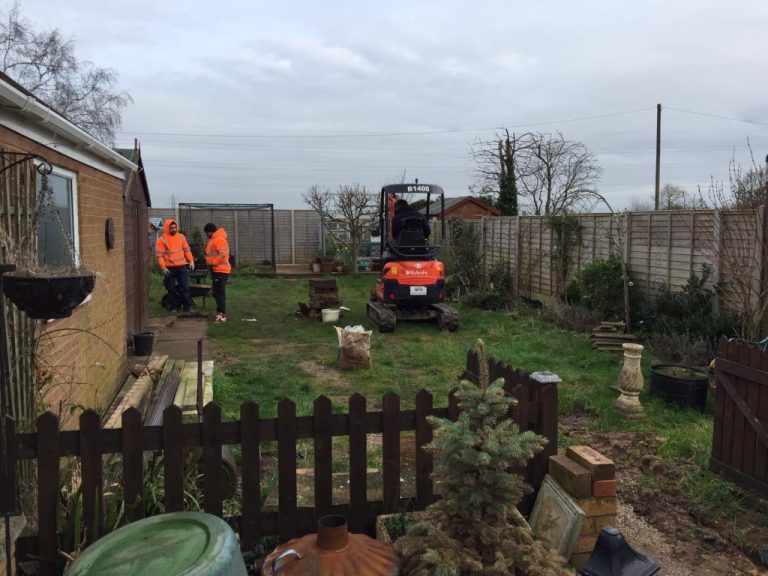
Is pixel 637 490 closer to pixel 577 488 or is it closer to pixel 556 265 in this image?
pixel 577 488

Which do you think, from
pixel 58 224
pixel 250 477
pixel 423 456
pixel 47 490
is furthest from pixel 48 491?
pixel 58 224

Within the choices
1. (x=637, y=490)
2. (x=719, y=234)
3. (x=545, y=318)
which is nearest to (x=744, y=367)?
(x=637, y=490)

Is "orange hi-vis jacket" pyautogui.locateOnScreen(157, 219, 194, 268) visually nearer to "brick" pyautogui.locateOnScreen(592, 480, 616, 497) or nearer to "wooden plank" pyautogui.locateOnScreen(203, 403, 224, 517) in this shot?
"wooden plank" pyautogui.locateOnScreen(203, 403, 224, 517)

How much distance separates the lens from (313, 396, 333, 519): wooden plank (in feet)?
10.5

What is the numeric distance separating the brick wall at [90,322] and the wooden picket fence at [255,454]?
65cm

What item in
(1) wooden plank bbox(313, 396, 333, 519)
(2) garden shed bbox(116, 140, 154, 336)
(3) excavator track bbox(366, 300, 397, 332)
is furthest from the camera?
(3) excavator track bbox(366, 300, 397, 332)

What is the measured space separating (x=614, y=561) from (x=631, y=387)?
367 centimetres

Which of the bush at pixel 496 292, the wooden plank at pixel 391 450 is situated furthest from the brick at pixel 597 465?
the bush at pixel 496 292

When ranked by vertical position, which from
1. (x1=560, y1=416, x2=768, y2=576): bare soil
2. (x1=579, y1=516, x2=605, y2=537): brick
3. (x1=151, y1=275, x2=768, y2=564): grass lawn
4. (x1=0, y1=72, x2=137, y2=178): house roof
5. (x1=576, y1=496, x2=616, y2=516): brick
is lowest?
(x1=560, y1=416, x2=768, y2=576): bare soil

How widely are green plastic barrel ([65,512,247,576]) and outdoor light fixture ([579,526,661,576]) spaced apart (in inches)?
61.9

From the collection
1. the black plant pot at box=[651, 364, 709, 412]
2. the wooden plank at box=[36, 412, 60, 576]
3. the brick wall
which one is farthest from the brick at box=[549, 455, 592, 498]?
the black plant pot at box=[651, 364, 709, 412]

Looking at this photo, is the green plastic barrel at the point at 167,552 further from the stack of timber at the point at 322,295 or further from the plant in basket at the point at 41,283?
the stack of timber at the point at 322,295

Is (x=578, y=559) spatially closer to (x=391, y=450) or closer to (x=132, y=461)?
(x=391, y=450)

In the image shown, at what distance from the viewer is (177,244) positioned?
38.5ft
